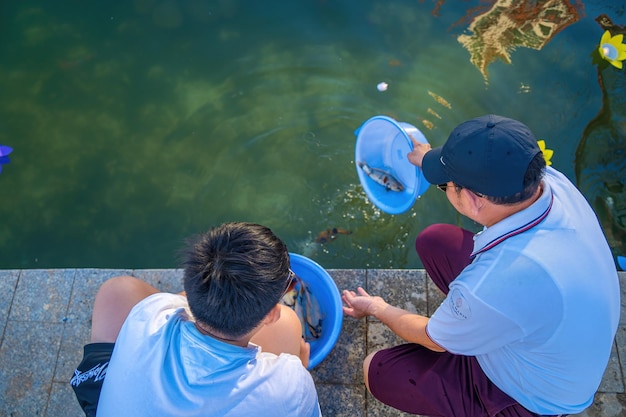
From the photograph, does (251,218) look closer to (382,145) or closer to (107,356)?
(382,145)

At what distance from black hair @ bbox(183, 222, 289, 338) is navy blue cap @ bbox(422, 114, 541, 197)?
834 millimetres

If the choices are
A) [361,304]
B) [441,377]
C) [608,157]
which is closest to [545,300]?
[441,377]

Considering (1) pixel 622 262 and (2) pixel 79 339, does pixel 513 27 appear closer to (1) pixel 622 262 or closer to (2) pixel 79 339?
(1) pixel 622 262

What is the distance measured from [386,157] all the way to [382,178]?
27 centimetres

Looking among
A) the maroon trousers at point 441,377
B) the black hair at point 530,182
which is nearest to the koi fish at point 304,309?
the maroon trousers at point 441,377

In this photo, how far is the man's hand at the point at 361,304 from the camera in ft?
9.28

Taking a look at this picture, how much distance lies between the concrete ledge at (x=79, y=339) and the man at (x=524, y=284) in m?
0.83

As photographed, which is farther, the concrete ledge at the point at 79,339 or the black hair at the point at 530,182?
the concrete ledge at the point at 79,339

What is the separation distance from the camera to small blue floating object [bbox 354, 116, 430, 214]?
3383 millimetres

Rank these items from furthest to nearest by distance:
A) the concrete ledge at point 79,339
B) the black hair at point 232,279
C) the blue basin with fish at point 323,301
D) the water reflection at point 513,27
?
the water reflection at point 513,27 < the concrete ledge at point 79,339 < the blue basin with fish at point 323,301 < the black hair at point 232,279

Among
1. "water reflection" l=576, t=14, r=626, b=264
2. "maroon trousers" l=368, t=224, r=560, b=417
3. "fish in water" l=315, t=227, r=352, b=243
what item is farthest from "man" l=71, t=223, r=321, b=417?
"water reflection" l=576, t=14, r=626, b=264

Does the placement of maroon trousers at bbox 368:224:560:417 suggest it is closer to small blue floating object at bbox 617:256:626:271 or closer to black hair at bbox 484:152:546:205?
black hair at bbox 484:152:546:205

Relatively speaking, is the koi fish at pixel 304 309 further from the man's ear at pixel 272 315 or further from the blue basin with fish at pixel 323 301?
the man's ear at pixel 272 315

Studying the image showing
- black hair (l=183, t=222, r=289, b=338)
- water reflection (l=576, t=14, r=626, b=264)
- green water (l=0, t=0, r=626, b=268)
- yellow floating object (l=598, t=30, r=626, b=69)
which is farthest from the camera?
yellow floating object (l=598, t=30, r=626, b=69)
